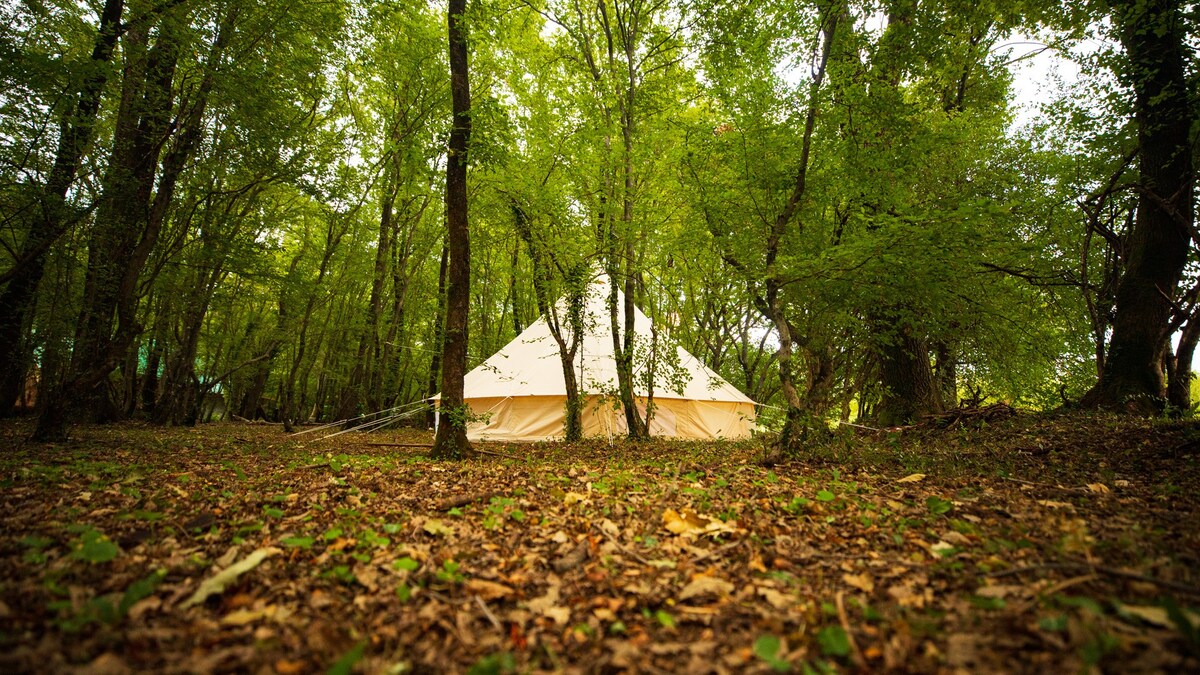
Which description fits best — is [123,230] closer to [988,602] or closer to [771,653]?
[771,653]

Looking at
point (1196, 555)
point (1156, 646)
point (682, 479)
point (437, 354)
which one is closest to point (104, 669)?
point (1156, 646)

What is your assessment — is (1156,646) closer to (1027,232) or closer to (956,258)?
(956,258)

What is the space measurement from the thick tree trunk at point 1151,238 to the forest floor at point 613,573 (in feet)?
8.97

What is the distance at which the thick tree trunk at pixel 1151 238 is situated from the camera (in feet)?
20.1

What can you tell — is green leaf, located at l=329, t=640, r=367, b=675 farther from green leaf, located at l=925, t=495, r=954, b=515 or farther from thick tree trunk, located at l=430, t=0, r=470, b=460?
thick tree trunk, located at l=430, t=0, r=470, b=460

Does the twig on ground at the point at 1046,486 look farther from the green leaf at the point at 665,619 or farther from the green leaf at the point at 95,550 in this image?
the green leaf at the point at 95,550

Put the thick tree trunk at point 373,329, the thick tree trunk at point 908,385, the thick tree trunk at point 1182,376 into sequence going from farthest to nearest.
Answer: the thick tree trunk at point 373,329
the thick tree trunk at point 908,385
the thick tree trunk at point 1182,376

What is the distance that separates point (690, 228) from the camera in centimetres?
831

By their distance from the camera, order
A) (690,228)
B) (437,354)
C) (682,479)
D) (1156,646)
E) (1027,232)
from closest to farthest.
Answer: (1156,646)
(682,479)
(690,228)
(1027,232)
(437,354)

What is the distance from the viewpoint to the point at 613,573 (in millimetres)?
2527

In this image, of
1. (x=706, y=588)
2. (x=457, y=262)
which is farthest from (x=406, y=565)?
(x=457, y=262)

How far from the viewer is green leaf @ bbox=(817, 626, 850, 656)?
1.72m

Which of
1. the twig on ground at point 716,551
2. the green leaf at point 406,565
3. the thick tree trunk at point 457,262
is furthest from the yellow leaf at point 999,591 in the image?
the thick tree trunk at point 457,262

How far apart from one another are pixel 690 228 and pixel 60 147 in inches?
Answer: 339
